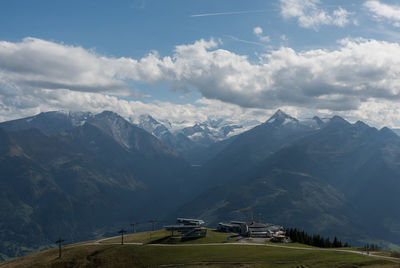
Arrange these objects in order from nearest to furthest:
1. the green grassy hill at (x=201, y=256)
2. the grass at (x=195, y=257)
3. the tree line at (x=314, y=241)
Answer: the grass at (x=195, y=257), the green grassy hill at (x=201, y=256), the tree line at (x=314, y=241)

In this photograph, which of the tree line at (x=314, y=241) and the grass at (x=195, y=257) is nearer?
the grass at (x=195, y=257)

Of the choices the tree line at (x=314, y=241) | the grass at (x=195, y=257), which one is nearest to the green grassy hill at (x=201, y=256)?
the grass at (x=195, y=257)

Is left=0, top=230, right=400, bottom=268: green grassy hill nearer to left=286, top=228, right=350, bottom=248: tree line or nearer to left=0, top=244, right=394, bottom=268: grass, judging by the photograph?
left=0, top=244, right=394, bottom=268: grass

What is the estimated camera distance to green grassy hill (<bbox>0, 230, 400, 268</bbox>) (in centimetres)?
12125

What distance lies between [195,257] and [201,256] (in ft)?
8.54

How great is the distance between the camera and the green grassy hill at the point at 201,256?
12125 centimetres

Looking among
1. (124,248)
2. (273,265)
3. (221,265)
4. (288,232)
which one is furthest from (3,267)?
(288,232)

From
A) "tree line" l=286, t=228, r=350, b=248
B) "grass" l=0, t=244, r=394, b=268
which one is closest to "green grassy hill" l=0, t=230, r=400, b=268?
"grass" l=0, t=244, r=394, b=268

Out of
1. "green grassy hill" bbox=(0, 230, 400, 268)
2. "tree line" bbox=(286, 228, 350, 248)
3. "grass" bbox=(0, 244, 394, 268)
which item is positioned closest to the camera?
"grass" bbox=(0, 244, 394, 268)

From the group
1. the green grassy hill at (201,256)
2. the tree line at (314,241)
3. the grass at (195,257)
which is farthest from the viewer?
the tree line at (314,241)

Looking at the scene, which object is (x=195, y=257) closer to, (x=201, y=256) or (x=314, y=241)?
(x=201, y=256)

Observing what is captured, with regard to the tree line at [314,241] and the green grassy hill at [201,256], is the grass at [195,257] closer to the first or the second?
the green grassy hill at [201,256]

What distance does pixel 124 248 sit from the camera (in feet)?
558

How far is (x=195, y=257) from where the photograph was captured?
14338 cm
